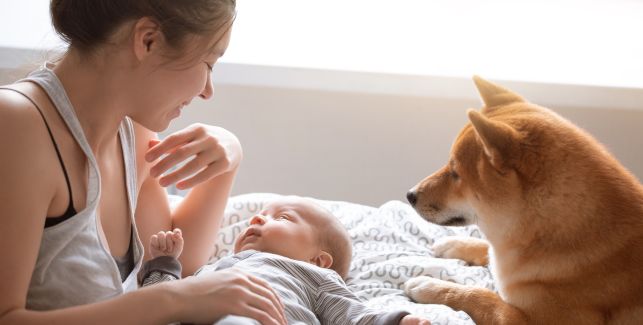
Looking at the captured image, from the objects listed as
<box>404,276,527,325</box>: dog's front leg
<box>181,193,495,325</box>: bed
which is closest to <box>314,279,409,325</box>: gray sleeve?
<box>181,193,495,325</box>: bed

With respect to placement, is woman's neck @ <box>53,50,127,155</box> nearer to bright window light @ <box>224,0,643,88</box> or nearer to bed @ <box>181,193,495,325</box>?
bed @ <box>181,193,495,325</box>

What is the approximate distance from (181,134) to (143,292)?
0.39 metres

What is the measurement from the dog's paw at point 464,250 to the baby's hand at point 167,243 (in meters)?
0.66

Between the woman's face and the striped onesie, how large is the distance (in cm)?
29

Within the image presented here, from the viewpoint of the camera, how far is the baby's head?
64.0 inches

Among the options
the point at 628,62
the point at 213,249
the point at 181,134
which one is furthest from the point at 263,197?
the point at 628,62

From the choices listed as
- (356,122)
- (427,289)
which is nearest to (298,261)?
(427,289)

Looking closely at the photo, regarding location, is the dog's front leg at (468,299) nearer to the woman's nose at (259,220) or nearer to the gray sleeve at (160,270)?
the woman's nose at (259,220)

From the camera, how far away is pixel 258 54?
249cm

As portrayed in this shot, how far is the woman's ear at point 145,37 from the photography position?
46.4 inches

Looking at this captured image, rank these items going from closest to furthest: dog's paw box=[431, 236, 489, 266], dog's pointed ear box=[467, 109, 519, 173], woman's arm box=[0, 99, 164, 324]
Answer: woman's arm box=[0, 99, 164, 324] < dog's pointed ear box=[467, 109, 519, 173] < dog's paw box=[431, 236, 489, 266]

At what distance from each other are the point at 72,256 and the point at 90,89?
10.3 inches

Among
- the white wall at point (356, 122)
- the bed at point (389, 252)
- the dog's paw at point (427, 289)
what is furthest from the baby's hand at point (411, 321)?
the white wall at point (356, 122)

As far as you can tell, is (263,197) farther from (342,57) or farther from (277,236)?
(342,57)
